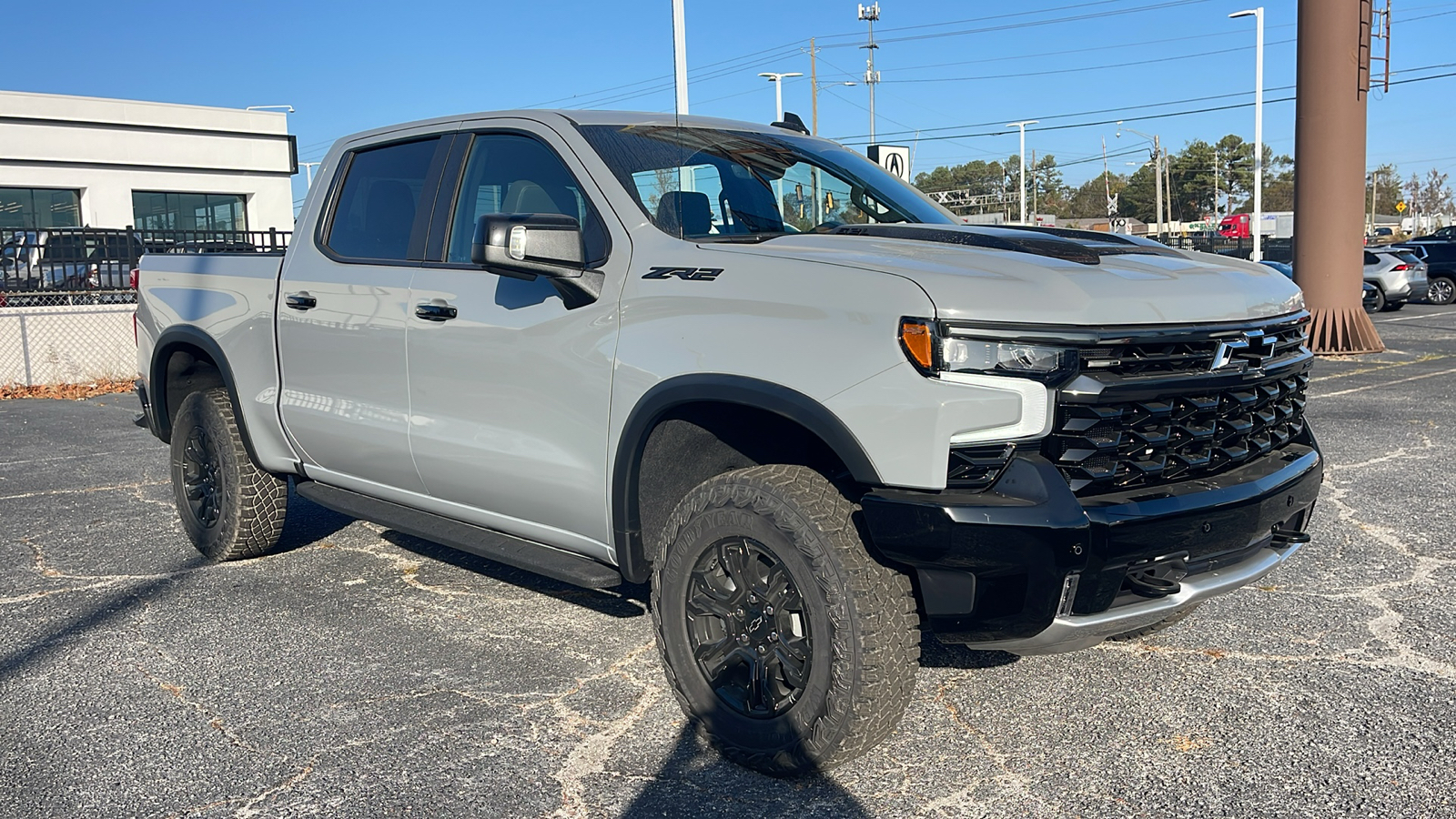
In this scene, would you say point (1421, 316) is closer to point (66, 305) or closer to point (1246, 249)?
point (1246, 249)

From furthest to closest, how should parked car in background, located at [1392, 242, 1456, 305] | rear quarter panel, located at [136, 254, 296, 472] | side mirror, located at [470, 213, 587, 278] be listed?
parked car in background, located at [1392, 242, 1456, 305]
rear quarter panel, located at [136, 254, 296, 472]
side mirror, located at [470, 213, 587, 278]

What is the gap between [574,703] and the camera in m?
3.95

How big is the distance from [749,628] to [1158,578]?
3.62 ft

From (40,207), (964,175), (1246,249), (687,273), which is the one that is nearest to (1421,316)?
(1246,249)

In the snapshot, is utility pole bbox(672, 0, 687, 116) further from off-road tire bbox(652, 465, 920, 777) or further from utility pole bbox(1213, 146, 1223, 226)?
utility pole bbox(1213, 146, 1223, 226)

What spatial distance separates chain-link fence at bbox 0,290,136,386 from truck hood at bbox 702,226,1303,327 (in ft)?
40.9

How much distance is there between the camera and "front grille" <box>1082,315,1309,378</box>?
10.0 feet

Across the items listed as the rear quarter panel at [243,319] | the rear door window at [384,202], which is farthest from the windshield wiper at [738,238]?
the rear quarter panel at [243,319]

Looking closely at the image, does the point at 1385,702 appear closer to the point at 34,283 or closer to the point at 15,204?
the point at 34,283

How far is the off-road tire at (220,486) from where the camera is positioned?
5582 mm

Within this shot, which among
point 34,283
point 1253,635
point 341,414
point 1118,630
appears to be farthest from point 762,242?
point 34,283

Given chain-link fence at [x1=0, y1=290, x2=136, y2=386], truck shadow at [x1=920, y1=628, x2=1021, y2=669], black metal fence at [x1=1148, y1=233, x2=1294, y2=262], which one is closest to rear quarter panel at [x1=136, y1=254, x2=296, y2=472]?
truck shadow at [x1=920, y1=628, x2=1021, y2=669]

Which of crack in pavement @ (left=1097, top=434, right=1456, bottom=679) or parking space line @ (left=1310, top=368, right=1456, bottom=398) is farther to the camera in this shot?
parking space line @ (left=1310, top=368, right=1456, bottom=398)

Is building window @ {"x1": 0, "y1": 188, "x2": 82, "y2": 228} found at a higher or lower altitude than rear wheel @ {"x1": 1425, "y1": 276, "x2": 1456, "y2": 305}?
higher
